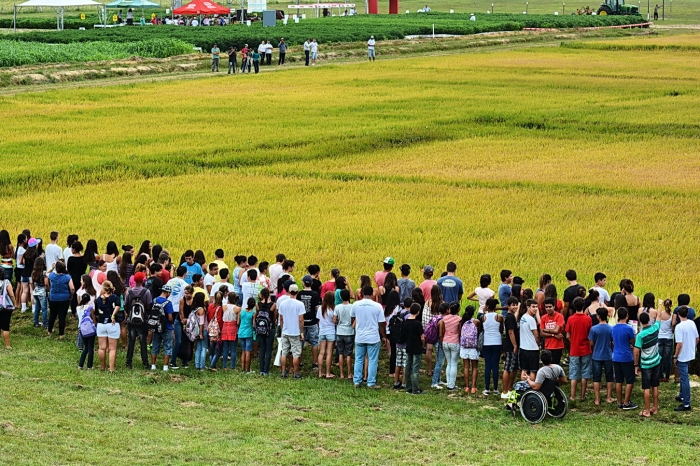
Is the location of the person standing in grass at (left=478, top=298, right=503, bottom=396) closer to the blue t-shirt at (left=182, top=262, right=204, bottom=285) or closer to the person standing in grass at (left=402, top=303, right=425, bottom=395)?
the person standing in grass at (left=402, top=303, right=425, bottom=395)

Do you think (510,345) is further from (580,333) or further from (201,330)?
(201,330)

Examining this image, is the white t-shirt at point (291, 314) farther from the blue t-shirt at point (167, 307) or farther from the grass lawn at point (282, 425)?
the blue t-shirt at point (167, 307)

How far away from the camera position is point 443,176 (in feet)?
114

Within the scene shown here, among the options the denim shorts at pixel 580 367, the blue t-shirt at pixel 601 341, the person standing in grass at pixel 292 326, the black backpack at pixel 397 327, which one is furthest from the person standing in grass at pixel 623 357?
the person standing in grass at pixel 292 326

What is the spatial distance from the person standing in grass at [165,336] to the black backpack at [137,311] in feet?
0.66

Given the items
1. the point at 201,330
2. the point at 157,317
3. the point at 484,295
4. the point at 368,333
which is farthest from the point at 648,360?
the point at 157,317

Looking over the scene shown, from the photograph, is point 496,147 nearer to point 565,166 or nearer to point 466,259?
point 565,166

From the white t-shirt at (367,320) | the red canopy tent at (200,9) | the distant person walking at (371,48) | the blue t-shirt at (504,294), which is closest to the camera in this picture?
the white t-shirt at (367,320)

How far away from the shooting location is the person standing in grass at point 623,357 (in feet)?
53.2

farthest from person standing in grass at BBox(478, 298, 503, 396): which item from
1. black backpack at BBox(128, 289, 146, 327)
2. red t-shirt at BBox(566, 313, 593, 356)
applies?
→ black backpack at BBox(128, 289, 146, 327)

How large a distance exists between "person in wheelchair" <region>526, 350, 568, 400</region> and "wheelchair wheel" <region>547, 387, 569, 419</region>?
0.36ft

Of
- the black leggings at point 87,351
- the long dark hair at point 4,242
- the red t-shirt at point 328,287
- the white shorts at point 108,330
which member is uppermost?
the long dark hair at point 4,242

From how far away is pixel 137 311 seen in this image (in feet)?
58.7

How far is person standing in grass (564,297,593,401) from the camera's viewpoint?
16.7m
